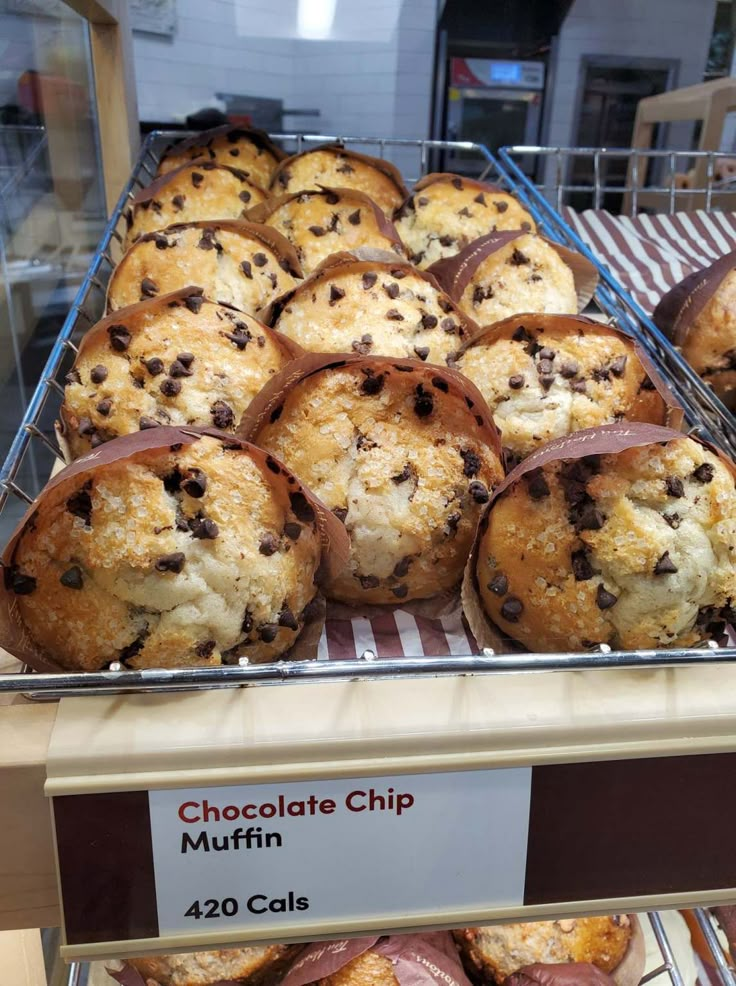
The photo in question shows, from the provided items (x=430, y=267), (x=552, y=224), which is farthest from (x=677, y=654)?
(x=552, y=224)

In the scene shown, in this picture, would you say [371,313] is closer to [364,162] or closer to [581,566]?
[581,566]

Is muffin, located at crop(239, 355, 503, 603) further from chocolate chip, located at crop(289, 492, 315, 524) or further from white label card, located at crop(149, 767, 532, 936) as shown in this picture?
white label card, located at crop(149, 767, 532, 936)

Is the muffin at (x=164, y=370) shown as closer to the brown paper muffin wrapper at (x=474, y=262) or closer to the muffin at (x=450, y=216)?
the brown paper muffin wrapper at (x=474, y=262)

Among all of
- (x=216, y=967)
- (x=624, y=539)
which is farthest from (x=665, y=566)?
(x=216, y=967)

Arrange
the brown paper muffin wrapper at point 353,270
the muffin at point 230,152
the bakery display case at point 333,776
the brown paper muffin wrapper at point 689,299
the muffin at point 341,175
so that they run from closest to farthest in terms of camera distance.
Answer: the bakery display case at point 333,776 → the brown paper muffin wrapper at point 353,270 → the brown paper muffin wrapper at point 689,299 → the muffin at point 341,175 → the muffin at point 230,152

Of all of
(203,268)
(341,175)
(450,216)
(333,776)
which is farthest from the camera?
(341,175)

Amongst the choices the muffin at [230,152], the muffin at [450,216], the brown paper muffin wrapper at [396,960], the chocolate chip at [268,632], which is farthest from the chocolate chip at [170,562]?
the muffin at [230,152]

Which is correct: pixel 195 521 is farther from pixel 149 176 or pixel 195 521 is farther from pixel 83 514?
pixel 149 176
